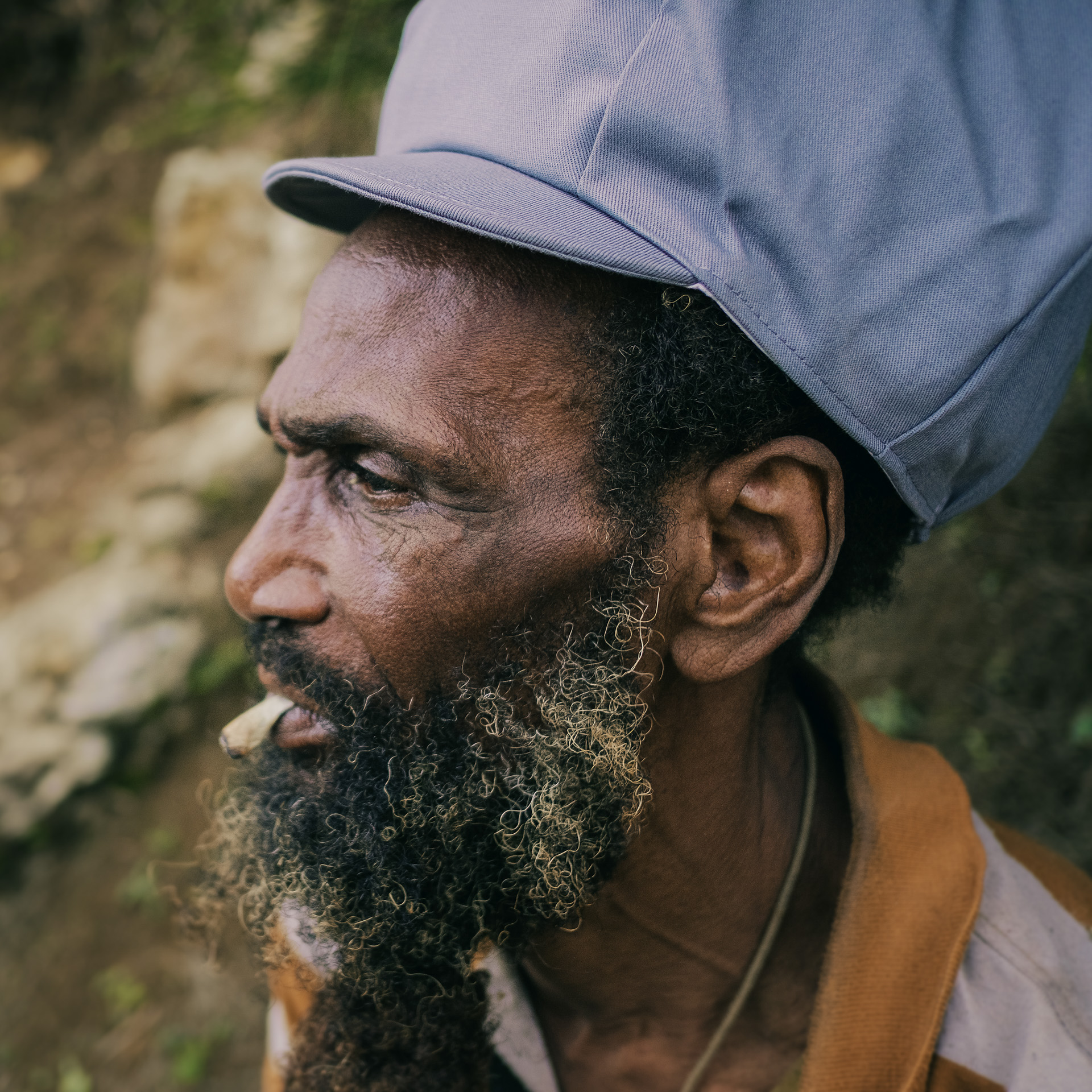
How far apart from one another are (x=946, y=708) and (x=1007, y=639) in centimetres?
32

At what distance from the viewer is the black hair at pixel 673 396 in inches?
55.4

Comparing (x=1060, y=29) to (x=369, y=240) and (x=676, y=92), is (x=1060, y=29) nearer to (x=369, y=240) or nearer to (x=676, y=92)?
(x=676, y=92)

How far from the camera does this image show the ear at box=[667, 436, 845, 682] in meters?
1.49

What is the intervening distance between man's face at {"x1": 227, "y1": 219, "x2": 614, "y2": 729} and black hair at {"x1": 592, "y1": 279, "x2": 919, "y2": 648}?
1.9 inches

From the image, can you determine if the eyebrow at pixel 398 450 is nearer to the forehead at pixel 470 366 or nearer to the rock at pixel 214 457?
the forehead at pixel 470 366

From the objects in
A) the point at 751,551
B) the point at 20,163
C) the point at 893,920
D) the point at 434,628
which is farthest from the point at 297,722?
the point at 20,163

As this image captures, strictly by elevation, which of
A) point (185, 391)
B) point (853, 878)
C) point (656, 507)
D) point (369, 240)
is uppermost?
point (369, 240)

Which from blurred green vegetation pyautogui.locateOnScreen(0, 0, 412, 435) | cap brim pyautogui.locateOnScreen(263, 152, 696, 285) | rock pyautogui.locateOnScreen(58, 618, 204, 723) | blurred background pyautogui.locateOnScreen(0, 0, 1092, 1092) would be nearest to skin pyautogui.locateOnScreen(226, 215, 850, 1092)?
cap brim pyautogui.locateOnScreen(263, 152, 696, 285)

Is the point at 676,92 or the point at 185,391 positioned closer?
the point at 676,92

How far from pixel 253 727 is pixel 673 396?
906 mm

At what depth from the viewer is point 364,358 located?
1462 mm

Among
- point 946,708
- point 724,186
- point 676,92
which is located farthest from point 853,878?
point 946,708

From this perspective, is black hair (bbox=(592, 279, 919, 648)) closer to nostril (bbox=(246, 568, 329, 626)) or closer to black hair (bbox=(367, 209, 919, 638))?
black hair (bbox=(367, 209, 919, 638))

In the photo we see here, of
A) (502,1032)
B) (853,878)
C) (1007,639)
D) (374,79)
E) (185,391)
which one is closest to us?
(853,878)
